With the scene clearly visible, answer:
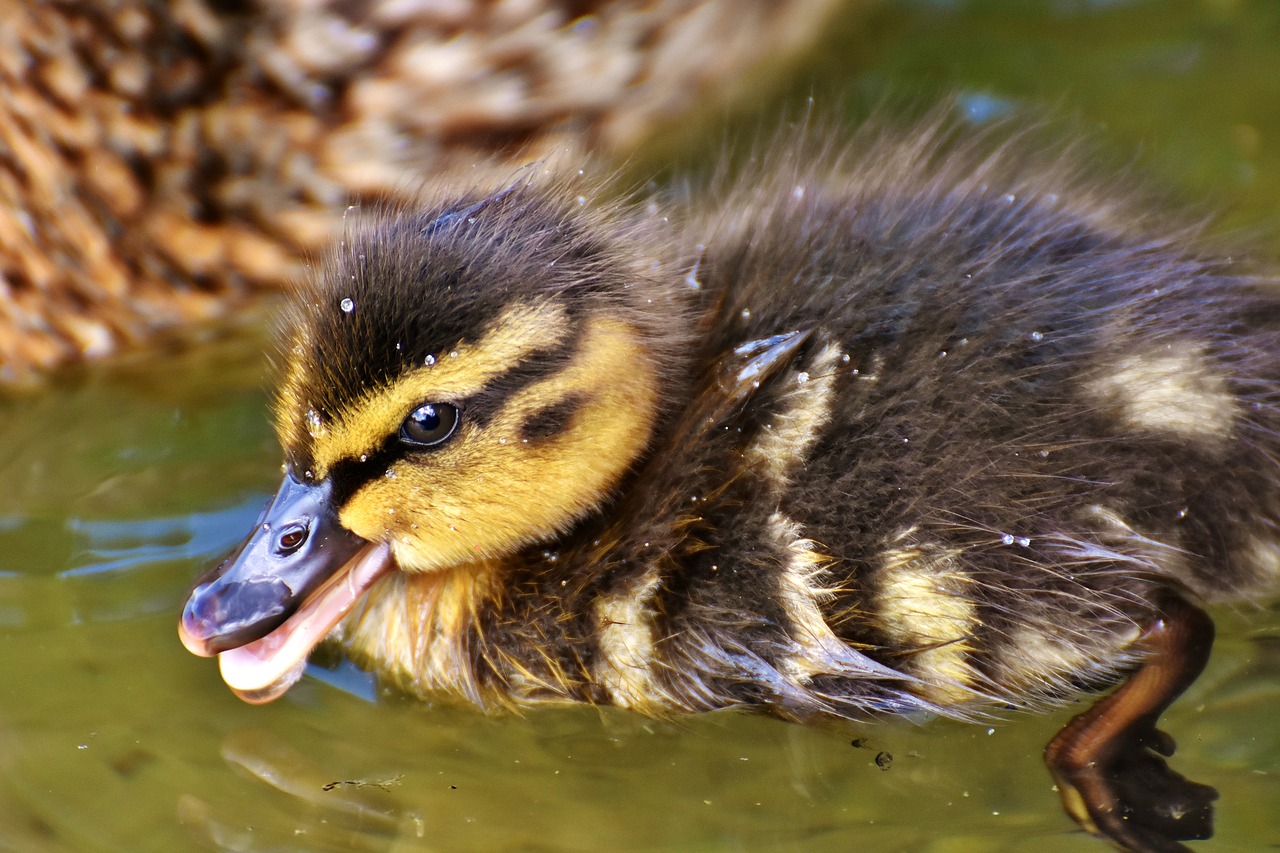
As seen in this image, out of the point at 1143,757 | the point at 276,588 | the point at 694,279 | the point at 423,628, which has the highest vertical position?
the point at 694,279

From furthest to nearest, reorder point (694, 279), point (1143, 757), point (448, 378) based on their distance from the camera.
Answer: point (694, 279) < point (1143, 757) < point (448, 378)

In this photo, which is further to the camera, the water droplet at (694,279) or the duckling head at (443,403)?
the water droplet at (694,279)

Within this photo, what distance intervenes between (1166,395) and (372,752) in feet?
2.83

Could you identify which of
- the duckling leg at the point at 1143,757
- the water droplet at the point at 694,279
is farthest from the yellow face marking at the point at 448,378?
the duckling leg at the point at 1143,757

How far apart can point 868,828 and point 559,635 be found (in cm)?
35

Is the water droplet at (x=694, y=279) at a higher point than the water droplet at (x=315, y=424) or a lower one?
lower

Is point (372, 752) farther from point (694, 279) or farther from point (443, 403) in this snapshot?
point (694, 279)

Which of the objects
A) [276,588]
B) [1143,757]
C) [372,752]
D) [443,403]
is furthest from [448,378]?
[1143,757]

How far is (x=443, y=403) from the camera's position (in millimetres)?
1371

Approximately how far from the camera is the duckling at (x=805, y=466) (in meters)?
1.39

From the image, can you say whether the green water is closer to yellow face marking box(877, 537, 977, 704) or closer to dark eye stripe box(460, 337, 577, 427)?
yellow face marking box(877, 537, 977, 704)

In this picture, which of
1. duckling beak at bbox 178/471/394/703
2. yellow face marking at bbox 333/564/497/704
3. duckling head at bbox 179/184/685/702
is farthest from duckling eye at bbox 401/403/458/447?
yellow face marking at bbox 333/564/497/704

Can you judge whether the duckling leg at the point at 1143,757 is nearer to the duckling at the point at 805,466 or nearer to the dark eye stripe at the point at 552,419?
the duckling at the point at 805,466

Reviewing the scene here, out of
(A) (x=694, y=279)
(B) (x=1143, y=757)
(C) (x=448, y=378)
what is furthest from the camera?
(A) (x=694, y=279)
